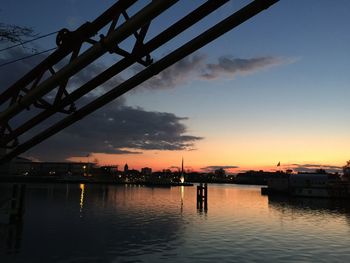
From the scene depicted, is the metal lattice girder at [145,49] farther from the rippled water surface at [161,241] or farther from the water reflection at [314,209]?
the water reflection at [314,209]

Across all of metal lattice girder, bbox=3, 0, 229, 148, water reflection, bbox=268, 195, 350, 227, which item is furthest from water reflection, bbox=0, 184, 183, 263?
water reflection, bbox=268, 195, 350, 227

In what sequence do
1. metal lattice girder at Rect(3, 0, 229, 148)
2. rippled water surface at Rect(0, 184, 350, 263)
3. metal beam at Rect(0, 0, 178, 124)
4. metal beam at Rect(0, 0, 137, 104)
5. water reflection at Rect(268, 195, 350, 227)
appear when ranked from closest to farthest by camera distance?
metal beam at Rect(0, 0, 178, 124) → metal lattice girder at Rect(3, 0, 229, 148) → metal beam at Rect(0, 0, 137, 104) → rippled water surface at Rect(0, 184, 350, 263) → water reflection at Rect(268, 195, 350, 227)

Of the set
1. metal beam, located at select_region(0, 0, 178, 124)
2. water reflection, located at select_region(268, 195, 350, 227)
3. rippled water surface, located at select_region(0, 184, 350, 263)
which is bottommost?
rippled water surface, located at select_region(0, 184, 350, 263)

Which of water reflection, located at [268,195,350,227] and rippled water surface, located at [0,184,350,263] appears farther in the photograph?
water reflection, located at [268,195,350,227]

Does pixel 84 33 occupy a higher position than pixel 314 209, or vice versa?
pixel 84 33

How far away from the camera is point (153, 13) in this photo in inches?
305

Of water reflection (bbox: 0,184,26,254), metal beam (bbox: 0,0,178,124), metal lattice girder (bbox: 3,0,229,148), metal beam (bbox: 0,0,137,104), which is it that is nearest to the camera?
metal beam (bbox: 0,0,178,124)

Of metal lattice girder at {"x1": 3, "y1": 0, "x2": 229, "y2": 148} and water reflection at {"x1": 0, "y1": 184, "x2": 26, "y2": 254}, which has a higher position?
metal lattice girder at {"x1": 3, "y1": 0, "x2": 229, "y2": 148}

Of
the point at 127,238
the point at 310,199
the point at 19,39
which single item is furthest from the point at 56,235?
the point at 310,199

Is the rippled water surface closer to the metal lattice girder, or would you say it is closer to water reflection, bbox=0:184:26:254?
water reflection, bbox=0:184:26:254

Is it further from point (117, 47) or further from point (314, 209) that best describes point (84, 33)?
point (314, 209)

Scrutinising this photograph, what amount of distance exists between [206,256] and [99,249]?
8.87 m

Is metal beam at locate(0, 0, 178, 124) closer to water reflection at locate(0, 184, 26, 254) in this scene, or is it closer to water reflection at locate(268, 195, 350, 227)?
water reflection at locate(0, 184, 26, 254)

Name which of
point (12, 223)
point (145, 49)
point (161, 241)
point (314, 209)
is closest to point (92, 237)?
point (161, 241)
